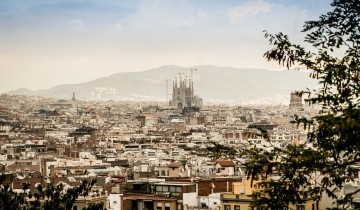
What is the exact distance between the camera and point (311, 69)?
11195 mm

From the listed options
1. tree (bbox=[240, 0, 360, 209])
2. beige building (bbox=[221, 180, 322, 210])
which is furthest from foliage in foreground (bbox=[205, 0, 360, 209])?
beige building (bbox=[221, 180, 322, 210])

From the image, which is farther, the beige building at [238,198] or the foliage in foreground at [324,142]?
the beige building at [238,198]

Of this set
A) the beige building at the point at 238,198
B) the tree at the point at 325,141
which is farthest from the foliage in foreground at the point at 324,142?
the beige building at the point at 238,198

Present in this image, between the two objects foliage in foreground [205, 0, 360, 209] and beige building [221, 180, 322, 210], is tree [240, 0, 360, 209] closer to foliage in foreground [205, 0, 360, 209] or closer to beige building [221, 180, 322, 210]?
foliage in foreground [205, 0, 360, 209]

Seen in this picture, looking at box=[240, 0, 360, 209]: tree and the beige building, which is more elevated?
box=[240, 0, 360, 209]: tree

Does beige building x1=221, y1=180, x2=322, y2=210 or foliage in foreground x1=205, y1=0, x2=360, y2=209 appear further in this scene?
beige building x1=221, y1=180, x2=322, y2=210

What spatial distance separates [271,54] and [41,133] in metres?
157

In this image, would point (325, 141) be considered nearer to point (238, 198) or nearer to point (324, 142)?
point (324, 142)

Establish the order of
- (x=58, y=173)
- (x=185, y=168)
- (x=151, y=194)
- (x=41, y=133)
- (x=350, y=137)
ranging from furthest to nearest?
(x=41, y=133), (x=58, y=173), (x=185, y=168), (x=151, y=194), (x=350, y=137)

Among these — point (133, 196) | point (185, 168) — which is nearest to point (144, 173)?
point (185, 168)

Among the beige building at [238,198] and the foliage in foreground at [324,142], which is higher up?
the foliage in foreground at [324,142]

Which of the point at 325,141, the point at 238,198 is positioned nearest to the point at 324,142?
the point at 325,141

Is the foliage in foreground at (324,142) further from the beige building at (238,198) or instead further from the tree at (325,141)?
the beige building at (238,198)

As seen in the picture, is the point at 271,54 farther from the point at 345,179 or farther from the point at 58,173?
the point at 58,173
